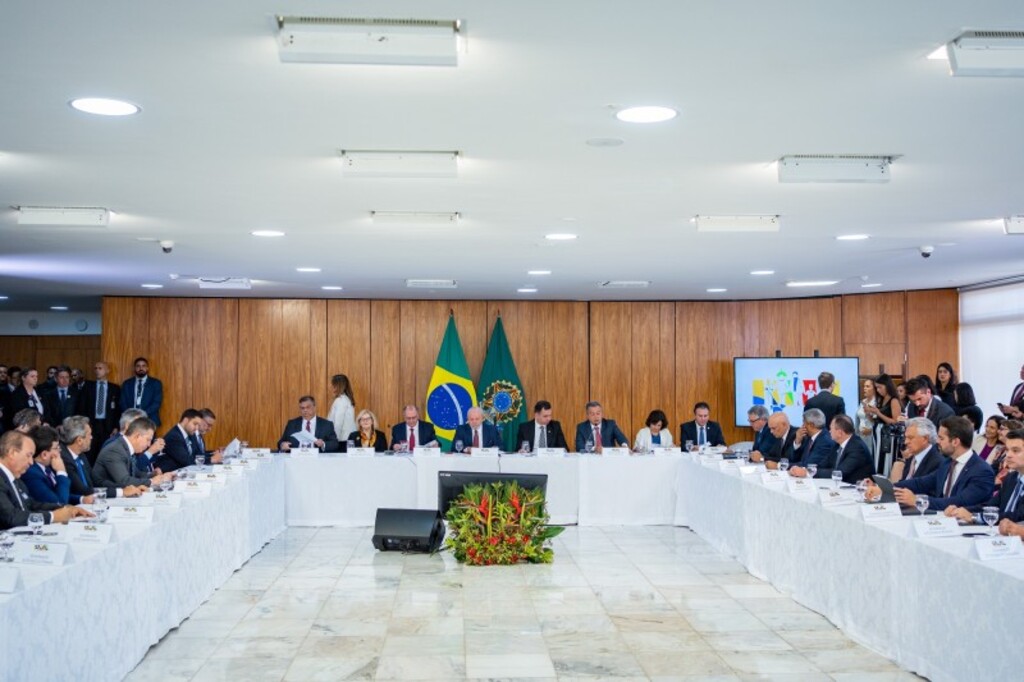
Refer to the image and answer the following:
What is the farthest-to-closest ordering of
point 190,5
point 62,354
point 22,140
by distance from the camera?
1. point 62,354
2. point 22,140
3. point 190,5

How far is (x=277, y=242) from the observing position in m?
8.53

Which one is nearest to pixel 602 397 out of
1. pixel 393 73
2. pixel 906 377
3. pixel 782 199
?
pixel 906 377

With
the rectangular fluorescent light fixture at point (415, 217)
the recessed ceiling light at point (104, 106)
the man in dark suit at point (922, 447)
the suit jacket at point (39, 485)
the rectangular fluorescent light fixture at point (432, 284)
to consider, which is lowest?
the suit jacket at point (39, 485)

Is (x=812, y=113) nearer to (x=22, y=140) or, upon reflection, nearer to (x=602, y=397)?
(x=22, y=140)

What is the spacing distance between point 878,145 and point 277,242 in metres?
5.19

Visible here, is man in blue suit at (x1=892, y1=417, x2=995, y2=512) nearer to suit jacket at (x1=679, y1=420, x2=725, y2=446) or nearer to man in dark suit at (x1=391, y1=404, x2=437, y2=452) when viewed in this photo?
suit jacket at (x1=679, y1=420, x2=725, y2=446)

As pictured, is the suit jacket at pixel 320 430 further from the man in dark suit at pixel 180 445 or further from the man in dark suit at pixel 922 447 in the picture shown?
the man in dark suit at pixel 922 447

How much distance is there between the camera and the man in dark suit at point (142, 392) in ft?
44.9

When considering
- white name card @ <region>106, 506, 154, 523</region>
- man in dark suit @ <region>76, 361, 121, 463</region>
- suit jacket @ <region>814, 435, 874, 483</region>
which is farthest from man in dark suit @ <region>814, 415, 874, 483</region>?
man in dark suit @ <region>76, 361, 121, 463</region>

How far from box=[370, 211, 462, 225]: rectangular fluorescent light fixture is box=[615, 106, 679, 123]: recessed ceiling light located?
2.78 m

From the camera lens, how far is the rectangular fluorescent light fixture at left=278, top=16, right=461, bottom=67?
3.20 metres

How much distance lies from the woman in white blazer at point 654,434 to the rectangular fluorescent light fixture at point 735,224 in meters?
3.93

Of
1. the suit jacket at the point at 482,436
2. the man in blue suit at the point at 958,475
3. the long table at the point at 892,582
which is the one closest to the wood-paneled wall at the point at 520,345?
the suit jacket at the point at 482,436

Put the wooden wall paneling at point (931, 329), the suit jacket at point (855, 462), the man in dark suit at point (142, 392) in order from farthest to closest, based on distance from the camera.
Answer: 1. the man in dark suit at point (142, 392)
2. the wooden wall paneling at point (931, 329)
3. the suit jacket at point (855, 462)
